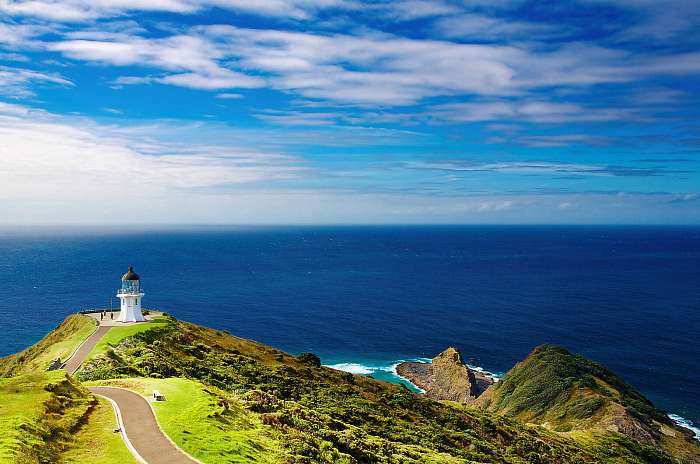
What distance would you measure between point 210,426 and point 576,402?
63.1m

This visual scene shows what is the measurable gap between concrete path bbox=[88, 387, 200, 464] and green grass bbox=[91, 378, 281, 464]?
0.39 metres

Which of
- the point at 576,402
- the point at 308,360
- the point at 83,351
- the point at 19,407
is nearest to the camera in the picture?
the point at 19,407

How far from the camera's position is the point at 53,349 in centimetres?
4978

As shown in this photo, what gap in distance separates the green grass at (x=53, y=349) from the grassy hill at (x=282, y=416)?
434 mm

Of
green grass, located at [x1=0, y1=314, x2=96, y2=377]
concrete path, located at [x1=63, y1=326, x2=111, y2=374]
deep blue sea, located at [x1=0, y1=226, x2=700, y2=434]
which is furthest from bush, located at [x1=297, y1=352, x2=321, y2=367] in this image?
deep blue sea, located at [x1=0, y1=226, x2=700, y2=434]

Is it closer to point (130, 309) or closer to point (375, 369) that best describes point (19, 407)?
point (130, 309)

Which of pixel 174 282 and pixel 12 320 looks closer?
pixel 12 320

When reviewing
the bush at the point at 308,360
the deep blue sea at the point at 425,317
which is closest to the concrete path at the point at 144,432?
the bush at the point at 308,360

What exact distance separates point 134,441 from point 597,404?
2586 inches

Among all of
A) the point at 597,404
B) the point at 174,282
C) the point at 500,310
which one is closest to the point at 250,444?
the point at 597,404

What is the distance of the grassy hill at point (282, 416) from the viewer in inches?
894

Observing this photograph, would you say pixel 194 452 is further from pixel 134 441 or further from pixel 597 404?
pixel 597 404

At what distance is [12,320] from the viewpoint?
121 metres

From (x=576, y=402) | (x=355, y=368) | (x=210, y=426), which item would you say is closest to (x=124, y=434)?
(x=210, y=426)
